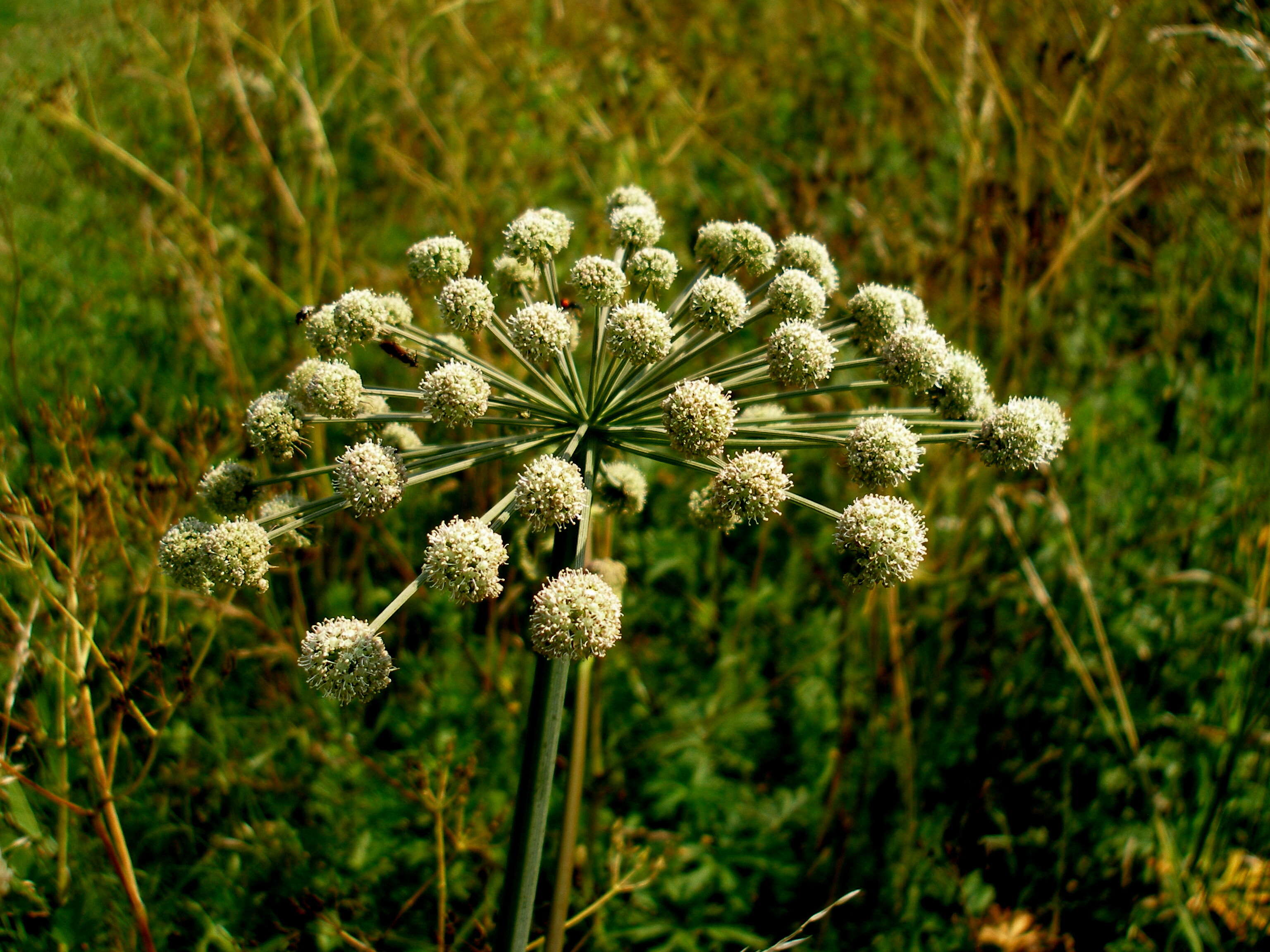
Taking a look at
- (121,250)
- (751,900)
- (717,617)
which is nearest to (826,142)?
(717,617)

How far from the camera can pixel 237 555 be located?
2488 mm

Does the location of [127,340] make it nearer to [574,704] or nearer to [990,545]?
[574,704]

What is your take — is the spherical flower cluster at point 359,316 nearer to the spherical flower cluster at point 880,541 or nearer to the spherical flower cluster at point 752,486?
the spherical flower cluster at point 752,486

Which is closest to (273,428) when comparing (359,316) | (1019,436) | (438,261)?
(359,316)

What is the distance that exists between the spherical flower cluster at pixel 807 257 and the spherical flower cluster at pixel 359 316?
1.52 metres

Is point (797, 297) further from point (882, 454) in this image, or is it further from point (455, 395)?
point (455, 395)

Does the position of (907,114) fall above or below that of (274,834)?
above

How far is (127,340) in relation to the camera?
19.5 feet

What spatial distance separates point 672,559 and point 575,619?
2.69 m

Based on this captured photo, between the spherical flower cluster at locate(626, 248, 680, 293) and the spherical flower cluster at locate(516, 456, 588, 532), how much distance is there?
955mm

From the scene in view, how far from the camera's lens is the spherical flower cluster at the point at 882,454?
269 centimetres

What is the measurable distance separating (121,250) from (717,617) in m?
4.51

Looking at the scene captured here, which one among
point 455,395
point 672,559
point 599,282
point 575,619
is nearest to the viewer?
point 575,619

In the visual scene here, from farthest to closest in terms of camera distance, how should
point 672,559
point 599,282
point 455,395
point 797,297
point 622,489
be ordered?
point 672,559 < point 622,489 < point 797,297 < point 599,282 < point 455,395
